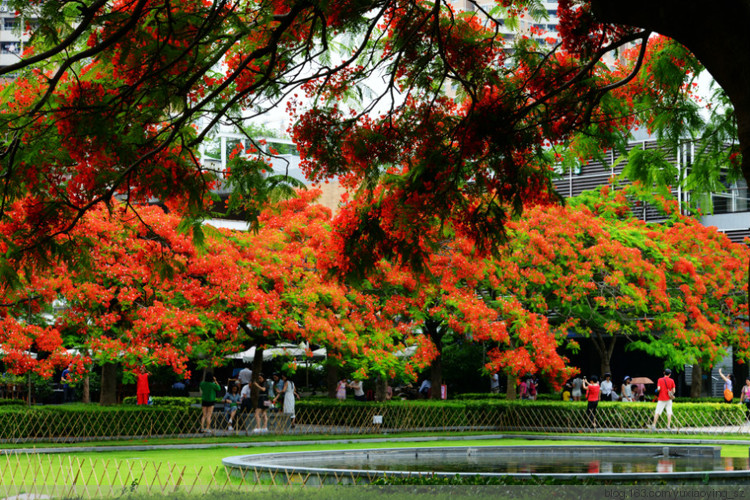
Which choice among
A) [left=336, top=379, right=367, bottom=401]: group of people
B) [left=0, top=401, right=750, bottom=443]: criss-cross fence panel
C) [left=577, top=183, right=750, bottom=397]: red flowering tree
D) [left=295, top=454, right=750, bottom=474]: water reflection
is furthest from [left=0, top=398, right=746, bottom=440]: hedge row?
[left=295, top=454, right=750, bottom=474]: water reflection

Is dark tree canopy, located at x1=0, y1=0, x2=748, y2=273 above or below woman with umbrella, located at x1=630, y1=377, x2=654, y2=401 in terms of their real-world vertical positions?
above

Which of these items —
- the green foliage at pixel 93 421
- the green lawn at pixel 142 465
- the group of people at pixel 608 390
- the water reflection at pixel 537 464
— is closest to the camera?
the green lawn at pixel 142 465

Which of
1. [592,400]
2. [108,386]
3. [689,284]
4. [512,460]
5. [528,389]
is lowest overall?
[528,389]

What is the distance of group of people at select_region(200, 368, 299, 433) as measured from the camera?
23047 mm

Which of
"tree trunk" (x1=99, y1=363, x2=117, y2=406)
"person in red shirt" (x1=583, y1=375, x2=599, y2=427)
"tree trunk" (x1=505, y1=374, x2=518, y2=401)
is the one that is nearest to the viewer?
"tree trunk" (x1=99, y1=363, x2=117, y2=406)

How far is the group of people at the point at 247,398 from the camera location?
2305cm

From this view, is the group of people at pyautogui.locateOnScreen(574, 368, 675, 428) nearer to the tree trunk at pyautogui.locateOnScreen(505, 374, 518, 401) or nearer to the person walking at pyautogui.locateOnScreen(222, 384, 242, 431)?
the tree trunk at pyautogui.locateOnScreen(505, 374, 518, 401)

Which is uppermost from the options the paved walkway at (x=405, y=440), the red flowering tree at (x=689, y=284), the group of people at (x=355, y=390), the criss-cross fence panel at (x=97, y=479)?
the red flowering tree at (x=689, y=284)

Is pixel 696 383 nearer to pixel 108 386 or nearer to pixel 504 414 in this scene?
pixel 504 414

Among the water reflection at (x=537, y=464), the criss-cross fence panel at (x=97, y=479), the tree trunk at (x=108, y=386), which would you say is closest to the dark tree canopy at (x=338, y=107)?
the criss-cross fence panel at (x=97, y=479)

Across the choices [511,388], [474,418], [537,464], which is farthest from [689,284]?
[537,464]

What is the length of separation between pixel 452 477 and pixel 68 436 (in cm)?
1288

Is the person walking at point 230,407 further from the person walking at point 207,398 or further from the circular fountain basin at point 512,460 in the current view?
the circular fountain basin at point 512,460

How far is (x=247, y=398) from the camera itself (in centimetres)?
2881
